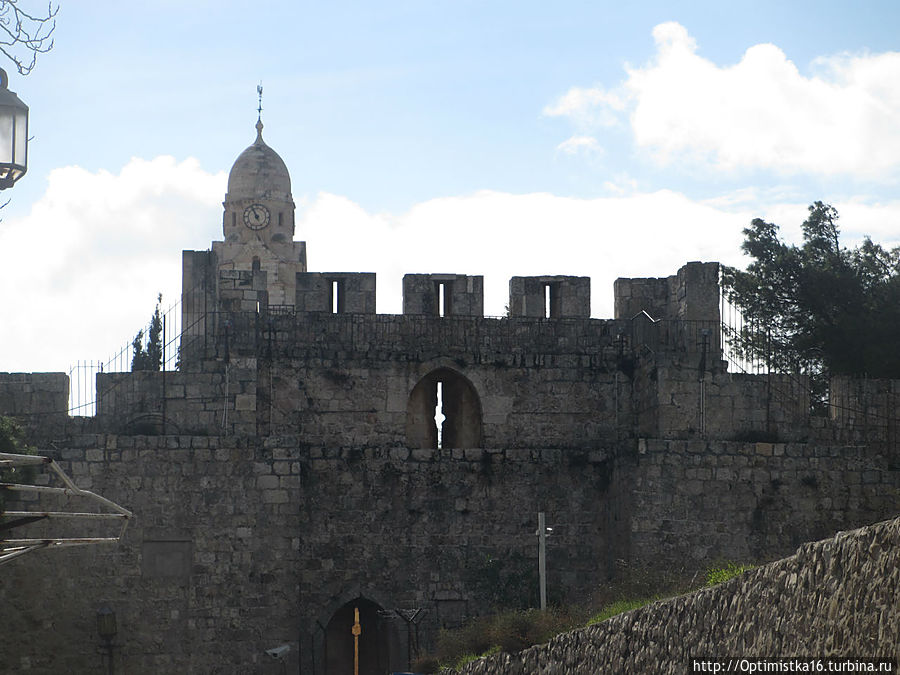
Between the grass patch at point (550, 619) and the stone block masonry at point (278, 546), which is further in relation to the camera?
the stone block masonry at point (278, 546)

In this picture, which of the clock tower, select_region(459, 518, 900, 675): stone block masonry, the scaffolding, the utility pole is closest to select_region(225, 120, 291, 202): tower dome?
the clock tower

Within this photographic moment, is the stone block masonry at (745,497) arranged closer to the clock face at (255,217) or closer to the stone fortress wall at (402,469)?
the stone fortress wall at (402,469)

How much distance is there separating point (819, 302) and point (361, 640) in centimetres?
1471

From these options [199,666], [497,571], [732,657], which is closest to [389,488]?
[497,571]

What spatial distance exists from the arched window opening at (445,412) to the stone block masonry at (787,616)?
11189 mm

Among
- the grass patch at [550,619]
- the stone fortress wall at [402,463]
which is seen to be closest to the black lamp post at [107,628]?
the stone fortress wall at [402,463]

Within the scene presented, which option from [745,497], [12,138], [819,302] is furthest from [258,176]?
[12,138]

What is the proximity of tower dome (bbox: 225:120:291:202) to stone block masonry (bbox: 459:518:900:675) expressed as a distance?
121ft

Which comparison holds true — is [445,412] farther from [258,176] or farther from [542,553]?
[258,176]

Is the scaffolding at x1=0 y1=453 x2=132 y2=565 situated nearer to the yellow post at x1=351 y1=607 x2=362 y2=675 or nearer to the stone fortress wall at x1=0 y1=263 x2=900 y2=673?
the yellow post at x1=351 y1=607 x2=362 y2=675

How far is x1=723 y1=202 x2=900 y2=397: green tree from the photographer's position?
100 feet

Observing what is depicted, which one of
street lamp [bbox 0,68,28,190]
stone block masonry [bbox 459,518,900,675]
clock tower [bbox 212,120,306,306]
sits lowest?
stone block masonry [bbox 459,518,900,675]

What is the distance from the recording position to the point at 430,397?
24266 mm

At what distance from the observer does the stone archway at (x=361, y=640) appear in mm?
22438
